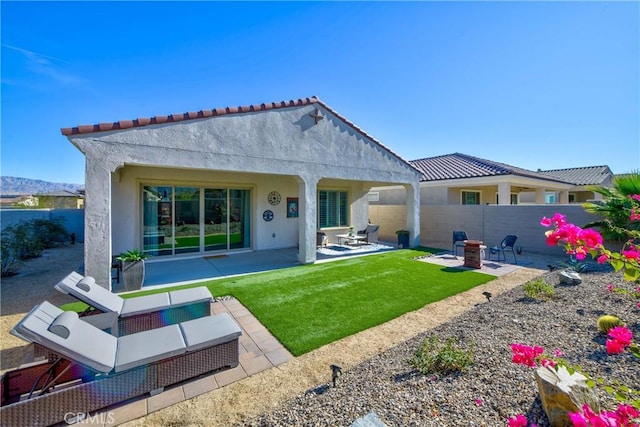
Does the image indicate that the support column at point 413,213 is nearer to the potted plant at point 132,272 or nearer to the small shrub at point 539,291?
the small shrub at point 539,291

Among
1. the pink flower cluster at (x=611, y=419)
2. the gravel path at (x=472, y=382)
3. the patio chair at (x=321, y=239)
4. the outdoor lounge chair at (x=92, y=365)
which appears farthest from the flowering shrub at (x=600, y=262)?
the patio chair at (x=321, y=239)

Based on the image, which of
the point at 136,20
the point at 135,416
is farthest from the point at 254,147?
the point at 135,416

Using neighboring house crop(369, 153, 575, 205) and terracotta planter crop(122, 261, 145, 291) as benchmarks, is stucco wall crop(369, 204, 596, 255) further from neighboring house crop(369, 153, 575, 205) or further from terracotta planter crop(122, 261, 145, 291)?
terracotta planter crop(122, 261, 145, 291)

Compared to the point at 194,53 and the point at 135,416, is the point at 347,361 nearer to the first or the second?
the point at 135,416

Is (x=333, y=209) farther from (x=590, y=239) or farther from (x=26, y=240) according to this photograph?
(x=26, y=240)

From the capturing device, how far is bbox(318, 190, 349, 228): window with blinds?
612 inches

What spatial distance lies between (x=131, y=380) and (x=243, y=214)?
33.2 ft

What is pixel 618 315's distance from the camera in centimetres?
492

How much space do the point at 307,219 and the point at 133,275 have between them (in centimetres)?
583

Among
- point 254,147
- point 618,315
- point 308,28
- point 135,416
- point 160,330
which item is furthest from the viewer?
point 308,28

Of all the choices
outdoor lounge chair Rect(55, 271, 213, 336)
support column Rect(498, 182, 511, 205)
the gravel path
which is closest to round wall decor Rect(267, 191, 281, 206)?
outdoor lounge chair Rect(55, 271, 213, 336)

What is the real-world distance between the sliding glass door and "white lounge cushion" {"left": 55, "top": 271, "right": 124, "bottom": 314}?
6.37 m

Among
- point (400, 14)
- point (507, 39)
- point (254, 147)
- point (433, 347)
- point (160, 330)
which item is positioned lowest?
point (433, 347)

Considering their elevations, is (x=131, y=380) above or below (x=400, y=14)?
below
